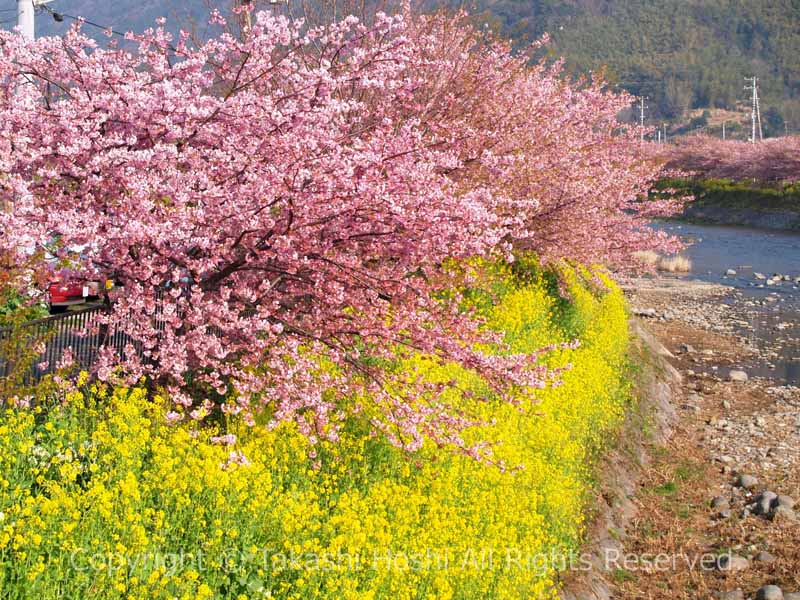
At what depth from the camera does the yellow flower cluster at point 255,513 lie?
4.89 metres

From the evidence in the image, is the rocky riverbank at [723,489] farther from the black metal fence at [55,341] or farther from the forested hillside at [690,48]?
the forested hillside at [690,48]

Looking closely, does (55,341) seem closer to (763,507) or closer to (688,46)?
(763,507)

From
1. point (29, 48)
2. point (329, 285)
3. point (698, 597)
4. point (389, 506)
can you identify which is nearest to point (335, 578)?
point (389, 506)

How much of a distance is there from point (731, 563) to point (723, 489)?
275 cm

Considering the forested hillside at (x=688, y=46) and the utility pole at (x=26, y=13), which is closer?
the utility pole at (x=26, y=13)

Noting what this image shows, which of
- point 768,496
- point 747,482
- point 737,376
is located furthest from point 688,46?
point 768,496

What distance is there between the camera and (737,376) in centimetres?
1883

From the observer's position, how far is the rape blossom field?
551 centimetres

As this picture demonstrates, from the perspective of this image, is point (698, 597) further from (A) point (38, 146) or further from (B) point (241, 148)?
(A) point (38, 146)

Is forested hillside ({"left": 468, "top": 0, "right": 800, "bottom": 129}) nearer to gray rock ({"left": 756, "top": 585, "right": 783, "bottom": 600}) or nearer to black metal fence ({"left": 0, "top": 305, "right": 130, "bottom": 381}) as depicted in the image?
gray rock ({"left": 756, "top": 585, "right": 783, "bottom": 600})

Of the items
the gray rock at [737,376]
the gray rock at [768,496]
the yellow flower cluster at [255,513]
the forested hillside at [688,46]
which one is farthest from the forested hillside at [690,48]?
the yellow flower cluster at [255,513]

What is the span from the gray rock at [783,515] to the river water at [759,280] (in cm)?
707

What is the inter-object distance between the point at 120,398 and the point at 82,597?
2414 mm

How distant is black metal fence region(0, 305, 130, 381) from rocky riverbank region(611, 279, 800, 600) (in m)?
5.86
